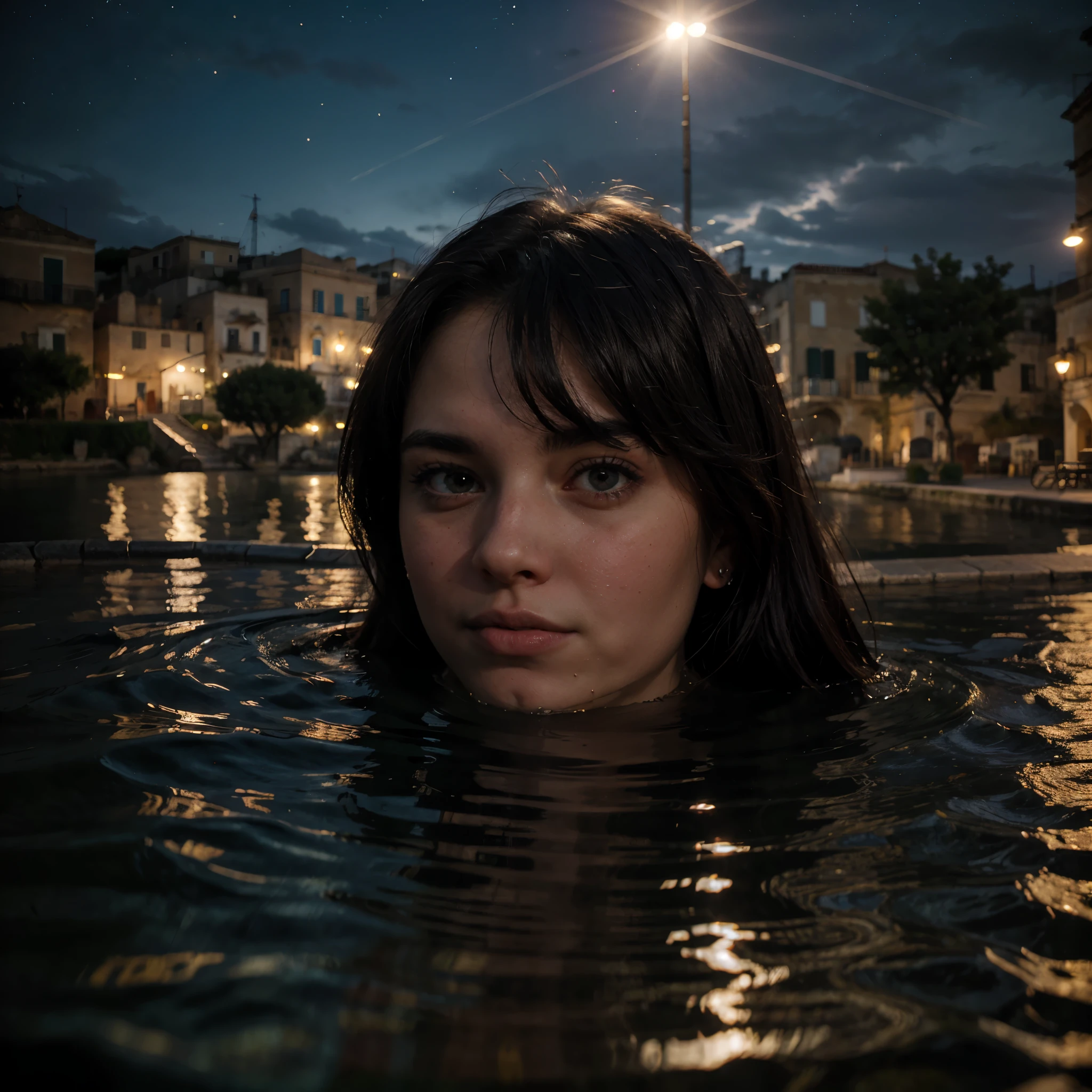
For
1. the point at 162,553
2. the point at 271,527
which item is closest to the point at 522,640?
the point at 162,553

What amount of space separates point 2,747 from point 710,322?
1798 millimetres

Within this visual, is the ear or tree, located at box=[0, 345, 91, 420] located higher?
tree, located at box=[0, 345, 91, 420]

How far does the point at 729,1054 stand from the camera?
81 centimetres

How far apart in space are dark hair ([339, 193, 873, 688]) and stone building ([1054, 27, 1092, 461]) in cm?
3138

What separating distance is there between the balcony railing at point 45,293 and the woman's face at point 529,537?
40.5 metres

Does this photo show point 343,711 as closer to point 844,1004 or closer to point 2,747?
point 2,747

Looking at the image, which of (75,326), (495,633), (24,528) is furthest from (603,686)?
(75,326)

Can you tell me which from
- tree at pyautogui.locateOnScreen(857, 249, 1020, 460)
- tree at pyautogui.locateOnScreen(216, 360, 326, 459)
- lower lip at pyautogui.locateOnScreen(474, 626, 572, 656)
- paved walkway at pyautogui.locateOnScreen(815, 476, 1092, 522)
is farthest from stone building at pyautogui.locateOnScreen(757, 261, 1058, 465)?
lower lip at pyautogui.locateOnScreen(474, 626, 572, 656)

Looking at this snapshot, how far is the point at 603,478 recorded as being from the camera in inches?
74.2

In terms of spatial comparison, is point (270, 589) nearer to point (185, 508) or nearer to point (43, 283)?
point (185, 508)

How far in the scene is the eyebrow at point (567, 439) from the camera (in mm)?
1794

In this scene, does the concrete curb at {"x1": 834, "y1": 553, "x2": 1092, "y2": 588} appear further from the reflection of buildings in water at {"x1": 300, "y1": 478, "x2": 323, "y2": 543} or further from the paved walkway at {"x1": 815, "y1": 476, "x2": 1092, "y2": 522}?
the paved walkway at {"x1": 815, "y1": 476, "x2": 1092, "y2": 522}

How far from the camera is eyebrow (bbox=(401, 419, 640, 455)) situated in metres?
1.79

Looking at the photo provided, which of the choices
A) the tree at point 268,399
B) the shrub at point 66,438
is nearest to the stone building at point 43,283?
the shrub at point 66,438
